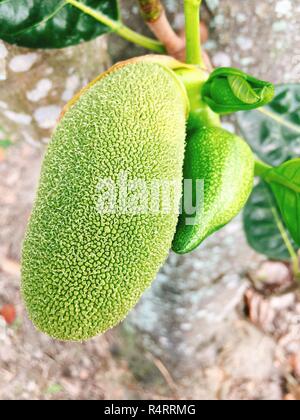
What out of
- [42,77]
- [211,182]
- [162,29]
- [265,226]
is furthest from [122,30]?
[265,226]

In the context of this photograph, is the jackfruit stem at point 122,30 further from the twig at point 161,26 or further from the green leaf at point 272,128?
the green leaf at point 272,128

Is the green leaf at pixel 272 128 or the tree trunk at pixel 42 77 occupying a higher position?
the tree trunk at pixel 42 77

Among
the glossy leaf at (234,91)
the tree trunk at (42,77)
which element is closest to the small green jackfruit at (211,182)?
the glossy leaf at (234,91)

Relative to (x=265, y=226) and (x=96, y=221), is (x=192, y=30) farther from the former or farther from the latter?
(x=265, y=226)

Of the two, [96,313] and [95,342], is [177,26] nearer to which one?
[96,313]

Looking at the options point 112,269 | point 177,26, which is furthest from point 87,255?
point 177,26
